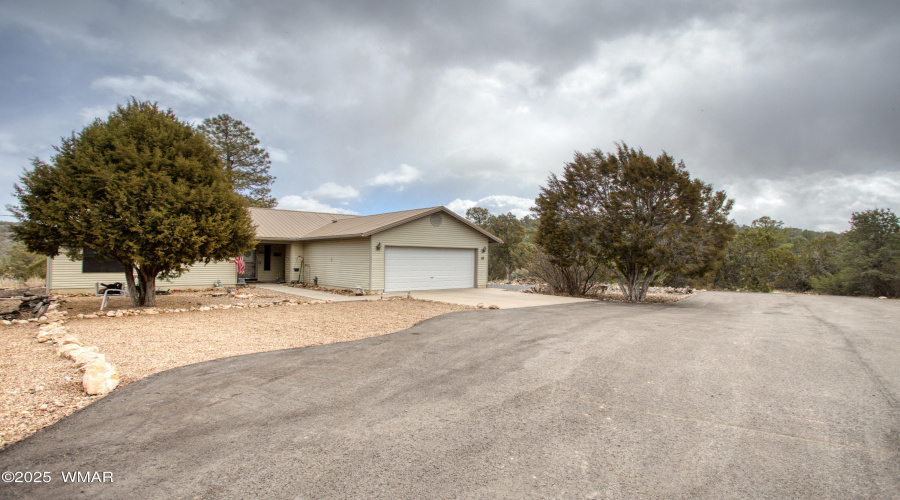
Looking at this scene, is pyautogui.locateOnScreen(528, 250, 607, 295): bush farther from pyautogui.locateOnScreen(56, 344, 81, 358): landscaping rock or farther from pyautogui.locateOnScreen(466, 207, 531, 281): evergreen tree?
pyautogui.locateOnScreen(466, 207, 531, 281): evergreen tree

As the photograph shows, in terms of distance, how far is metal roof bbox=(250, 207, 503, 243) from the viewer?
15.9m

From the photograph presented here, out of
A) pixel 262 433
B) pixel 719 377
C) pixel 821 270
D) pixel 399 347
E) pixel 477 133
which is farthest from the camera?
Result: pixel 821 270

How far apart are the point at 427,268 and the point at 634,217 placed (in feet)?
25.6

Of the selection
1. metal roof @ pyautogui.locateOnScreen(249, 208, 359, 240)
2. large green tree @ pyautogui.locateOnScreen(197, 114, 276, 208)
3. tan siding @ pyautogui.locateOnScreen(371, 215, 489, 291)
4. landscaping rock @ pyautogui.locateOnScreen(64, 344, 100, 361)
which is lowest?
landscaping rock @ pyautogui.locateOnScreen(64, 344, 100, 361)

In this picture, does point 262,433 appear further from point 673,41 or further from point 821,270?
point 821,270

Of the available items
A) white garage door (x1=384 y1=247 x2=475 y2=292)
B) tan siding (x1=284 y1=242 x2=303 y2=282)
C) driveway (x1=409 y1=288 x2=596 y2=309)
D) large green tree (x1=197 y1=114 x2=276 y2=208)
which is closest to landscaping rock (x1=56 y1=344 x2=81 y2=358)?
driveway (x1=409 y1=288 x2=596 y2=309)

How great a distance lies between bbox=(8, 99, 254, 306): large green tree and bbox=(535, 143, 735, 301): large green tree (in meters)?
10.4

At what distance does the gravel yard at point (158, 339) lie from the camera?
3.90 metres

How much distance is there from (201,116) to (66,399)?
31712 millimetres

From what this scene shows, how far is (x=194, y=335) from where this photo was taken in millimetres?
7266

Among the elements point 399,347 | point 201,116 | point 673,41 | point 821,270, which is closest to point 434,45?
point 673,41

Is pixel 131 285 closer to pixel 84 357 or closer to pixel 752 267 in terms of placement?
pixel 84 357

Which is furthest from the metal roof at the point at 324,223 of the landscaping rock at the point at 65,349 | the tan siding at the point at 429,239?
the landscaping rock at the point at 65,349

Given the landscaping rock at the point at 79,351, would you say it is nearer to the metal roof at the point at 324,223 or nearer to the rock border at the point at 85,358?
the rock border at the point at 85,358
